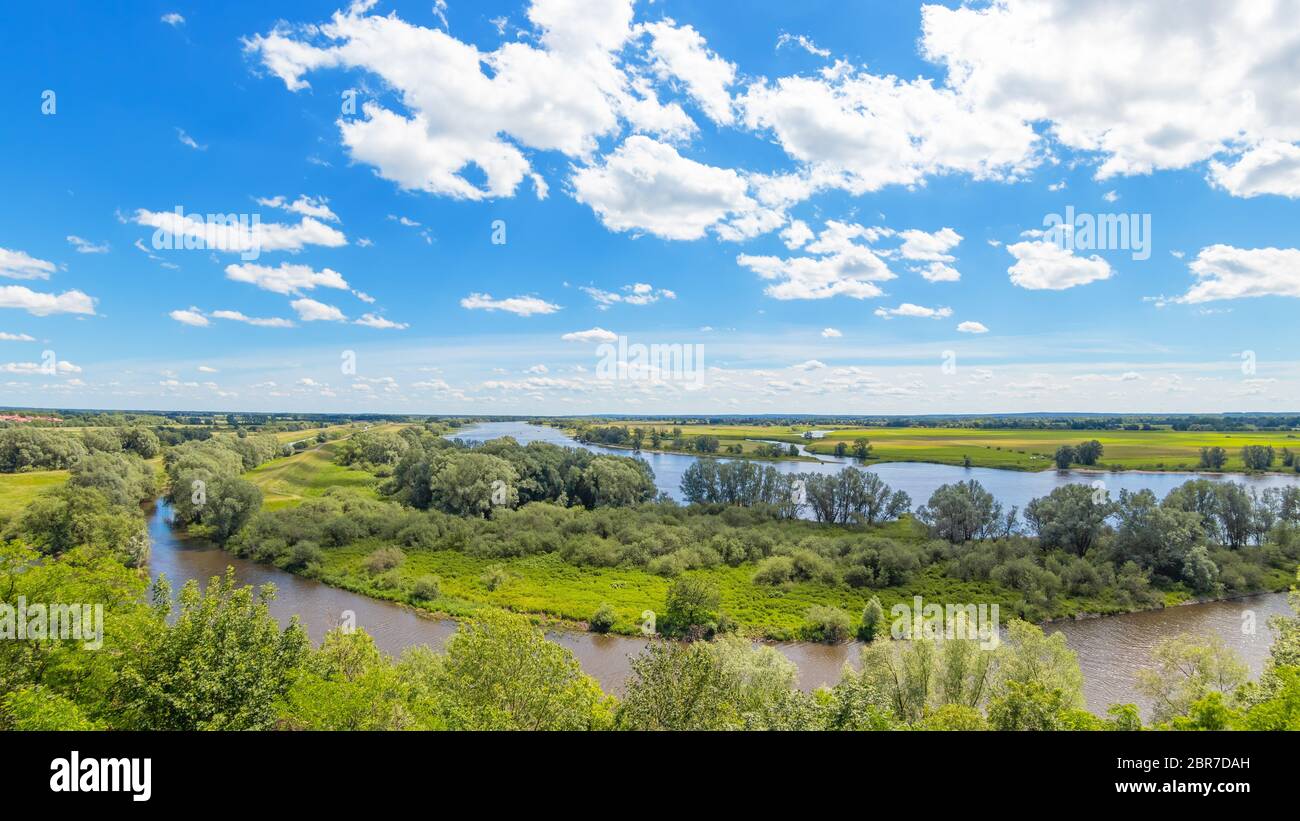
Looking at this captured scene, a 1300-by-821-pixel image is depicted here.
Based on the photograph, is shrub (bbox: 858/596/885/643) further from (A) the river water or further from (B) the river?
(B) the river

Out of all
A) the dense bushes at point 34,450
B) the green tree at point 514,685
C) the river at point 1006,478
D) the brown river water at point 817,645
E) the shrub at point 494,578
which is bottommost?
the brown river water at point 817,645

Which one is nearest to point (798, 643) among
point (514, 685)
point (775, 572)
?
point (775, 572)

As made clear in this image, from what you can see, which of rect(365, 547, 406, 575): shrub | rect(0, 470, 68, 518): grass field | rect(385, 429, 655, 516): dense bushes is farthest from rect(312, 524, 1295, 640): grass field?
rect(0, 470, 68, 518): grass field

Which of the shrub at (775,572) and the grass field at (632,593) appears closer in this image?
the grass field at (632,593)

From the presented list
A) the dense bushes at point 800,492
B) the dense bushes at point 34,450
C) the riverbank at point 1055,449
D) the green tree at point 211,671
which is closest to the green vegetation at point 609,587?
the green tree at point 211,671

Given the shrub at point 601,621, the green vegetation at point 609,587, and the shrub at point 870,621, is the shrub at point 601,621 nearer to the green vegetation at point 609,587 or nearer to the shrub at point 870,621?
the green vegetation at point 609,587

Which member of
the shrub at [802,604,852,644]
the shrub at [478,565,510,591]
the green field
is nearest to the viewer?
the shrub at [802,604,852,644]
